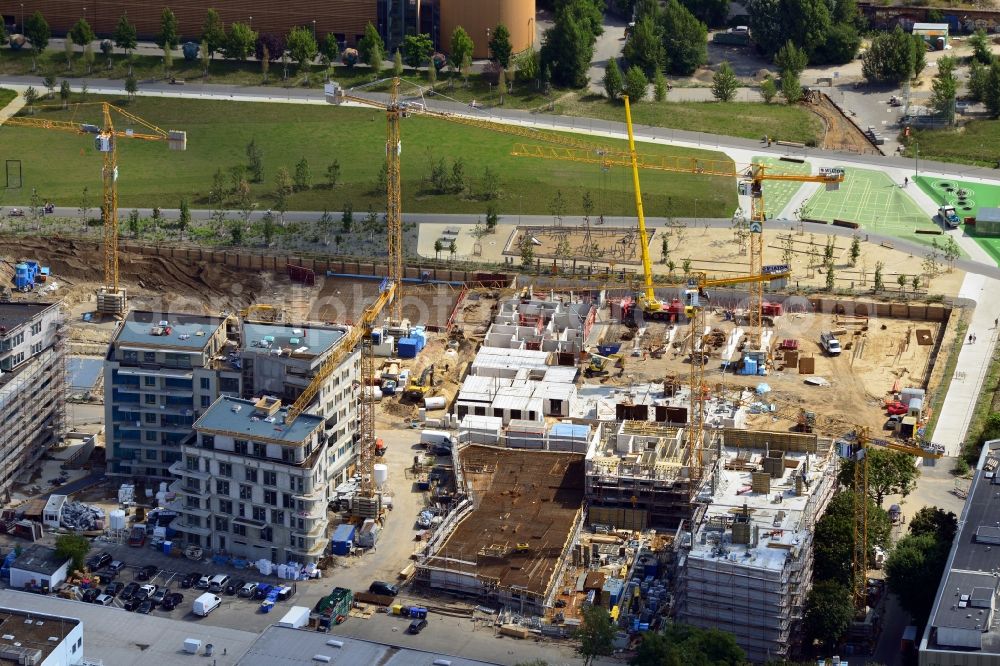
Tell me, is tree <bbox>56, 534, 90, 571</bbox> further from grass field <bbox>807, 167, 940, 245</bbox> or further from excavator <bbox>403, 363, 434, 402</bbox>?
grass field <bbox>807, 167, 940, 245</bbox>

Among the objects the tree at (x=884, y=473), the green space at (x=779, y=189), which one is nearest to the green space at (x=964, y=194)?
the green space at (x=779, y=189)

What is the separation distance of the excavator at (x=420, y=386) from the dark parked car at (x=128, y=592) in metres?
32.2

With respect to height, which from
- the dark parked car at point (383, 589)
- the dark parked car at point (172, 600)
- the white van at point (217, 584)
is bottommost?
the dark parked car at point (172, 600)

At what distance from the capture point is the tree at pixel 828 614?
120 metres

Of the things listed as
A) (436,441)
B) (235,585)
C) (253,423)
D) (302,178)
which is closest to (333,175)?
(302,178)

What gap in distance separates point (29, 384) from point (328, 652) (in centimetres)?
3577

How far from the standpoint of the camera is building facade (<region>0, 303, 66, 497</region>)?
5418 inches

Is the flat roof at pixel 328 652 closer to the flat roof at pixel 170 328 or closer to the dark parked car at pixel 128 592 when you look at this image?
the dark parked car at pixel 128 592

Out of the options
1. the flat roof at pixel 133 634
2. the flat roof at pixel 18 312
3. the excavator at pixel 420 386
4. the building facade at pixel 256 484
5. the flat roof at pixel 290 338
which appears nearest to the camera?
the flat roof at pixel 133 634

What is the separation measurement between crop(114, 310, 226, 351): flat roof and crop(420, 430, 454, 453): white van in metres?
15.3

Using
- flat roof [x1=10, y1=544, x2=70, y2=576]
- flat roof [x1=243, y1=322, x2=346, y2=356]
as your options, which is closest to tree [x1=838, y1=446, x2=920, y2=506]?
flat roof [x1=243, y1=322, x2=346, y2=356]

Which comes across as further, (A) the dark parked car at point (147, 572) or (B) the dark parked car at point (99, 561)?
(B) the dark parked car at point (99, 561)

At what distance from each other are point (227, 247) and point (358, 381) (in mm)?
43808

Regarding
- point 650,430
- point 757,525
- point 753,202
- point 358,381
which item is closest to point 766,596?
point 757,525
